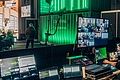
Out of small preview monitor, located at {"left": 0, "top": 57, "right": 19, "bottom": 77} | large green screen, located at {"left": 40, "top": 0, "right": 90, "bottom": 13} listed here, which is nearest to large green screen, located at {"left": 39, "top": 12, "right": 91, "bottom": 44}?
large green screen, located at {"left": 40, "top": 0, "right": 90, "bottom": 13}

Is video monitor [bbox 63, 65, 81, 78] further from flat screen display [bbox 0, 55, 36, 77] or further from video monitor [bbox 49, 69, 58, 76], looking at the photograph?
flat screen display [bbox 0, 55, 36, 77]

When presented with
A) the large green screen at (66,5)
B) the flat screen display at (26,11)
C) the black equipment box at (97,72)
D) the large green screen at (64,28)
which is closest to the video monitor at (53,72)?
the black equipment box at (97,72)

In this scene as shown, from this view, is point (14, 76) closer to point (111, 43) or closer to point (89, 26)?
point (89, 26)

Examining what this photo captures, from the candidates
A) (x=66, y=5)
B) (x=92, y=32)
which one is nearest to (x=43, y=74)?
(x=92, y=32)

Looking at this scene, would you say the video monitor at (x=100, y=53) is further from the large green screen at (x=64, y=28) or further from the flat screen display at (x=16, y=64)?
the large green screen at (x=64, y=28)

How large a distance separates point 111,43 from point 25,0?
11.4 metres

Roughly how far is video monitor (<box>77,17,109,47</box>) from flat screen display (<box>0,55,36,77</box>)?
1.08 meters

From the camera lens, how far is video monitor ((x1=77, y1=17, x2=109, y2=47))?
3.60 meters

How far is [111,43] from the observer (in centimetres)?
473

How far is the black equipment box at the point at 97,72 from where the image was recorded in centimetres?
324

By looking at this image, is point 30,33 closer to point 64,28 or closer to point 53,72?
point 64,28

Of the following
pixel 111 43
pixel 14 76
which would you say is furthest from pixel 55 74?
pixel 111 43

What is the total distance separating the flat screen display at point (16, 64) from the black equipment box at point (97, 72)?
87 centimetres

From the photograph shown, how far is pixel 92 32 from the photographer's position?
381 centimetres
